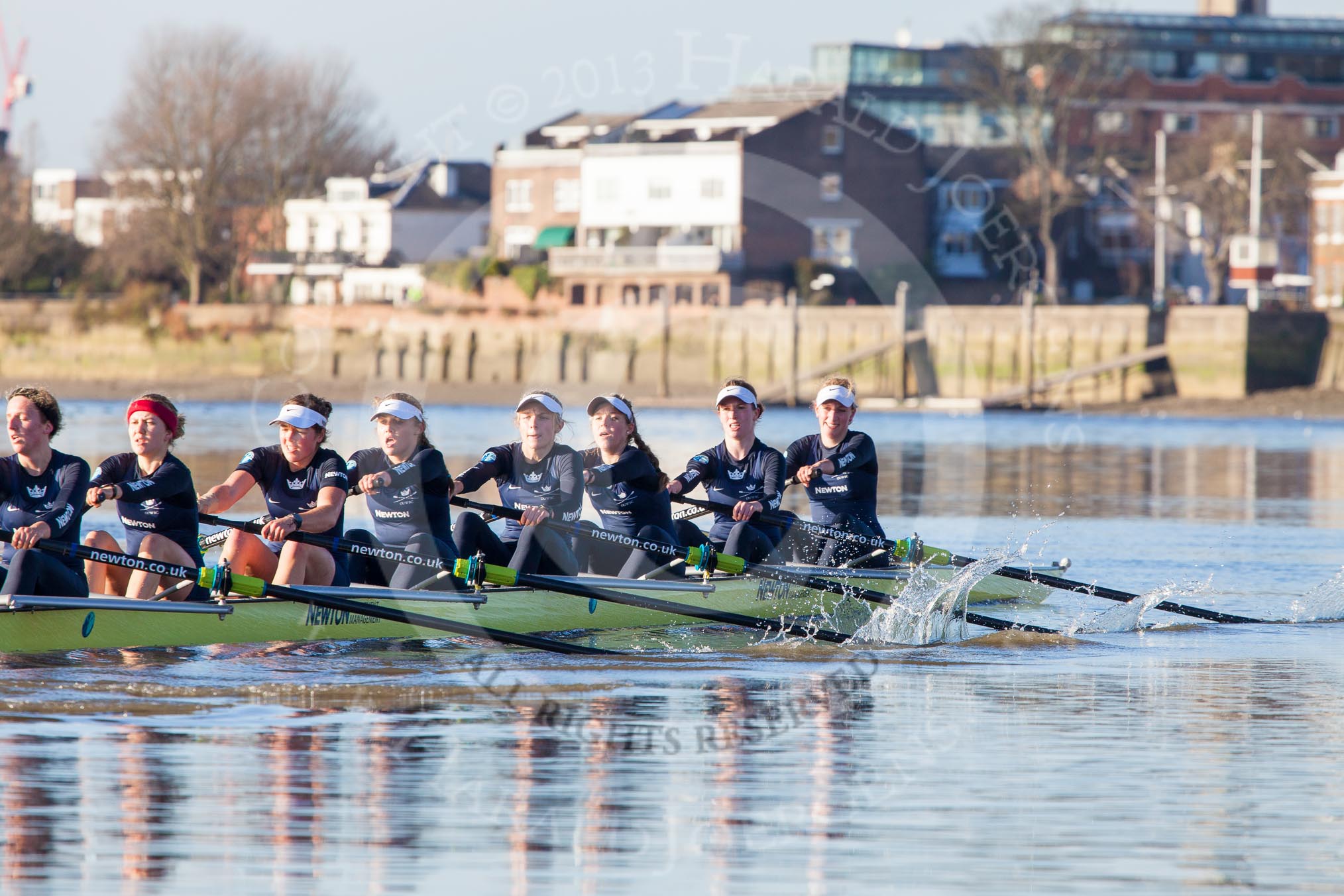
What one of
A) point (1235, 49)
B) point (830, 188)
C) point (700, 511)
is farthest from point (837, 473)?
point (1235, 49)

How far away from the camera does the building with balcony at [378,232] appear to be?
65625 mm

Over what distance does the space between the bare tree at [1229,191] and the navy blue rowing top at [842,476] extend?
49315 millimetres

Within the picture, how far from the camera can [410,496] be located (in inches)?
419

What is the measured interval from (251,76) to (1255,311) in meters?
32.5

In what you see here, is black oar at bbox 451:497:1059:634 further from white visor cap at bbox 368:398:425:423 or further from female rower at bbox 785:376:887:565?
white visor cap at bbox 368:398:425:423

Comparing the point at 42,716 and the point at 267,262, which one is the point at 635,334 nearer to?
the point at 267,262

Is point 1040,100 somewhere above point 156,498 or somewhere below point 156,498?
above

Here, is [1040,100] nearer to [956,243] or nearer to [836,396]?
[956,243]

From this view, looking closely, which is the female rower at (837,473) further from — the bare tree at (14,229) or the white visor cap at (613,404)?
the bare tree at (14,229)

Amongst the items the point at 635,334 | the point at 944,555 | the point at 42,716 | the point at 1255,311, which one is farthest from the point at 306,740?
the point at 635,334

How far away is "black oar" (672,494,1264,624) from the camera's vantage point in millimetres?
12297

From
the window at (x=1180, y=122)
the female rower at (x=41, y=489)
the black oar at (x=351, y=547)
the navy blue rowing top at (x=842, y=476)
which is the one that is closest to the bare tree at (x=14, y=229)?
the window at (x=1180, y=122)

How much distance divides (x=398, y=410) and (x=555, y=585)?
53.0 inches

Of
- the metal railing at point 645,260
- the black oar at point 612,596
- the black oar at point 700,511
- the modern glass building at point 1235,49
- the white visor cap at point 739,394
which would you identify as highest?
the modern glass building at point 1235,49
